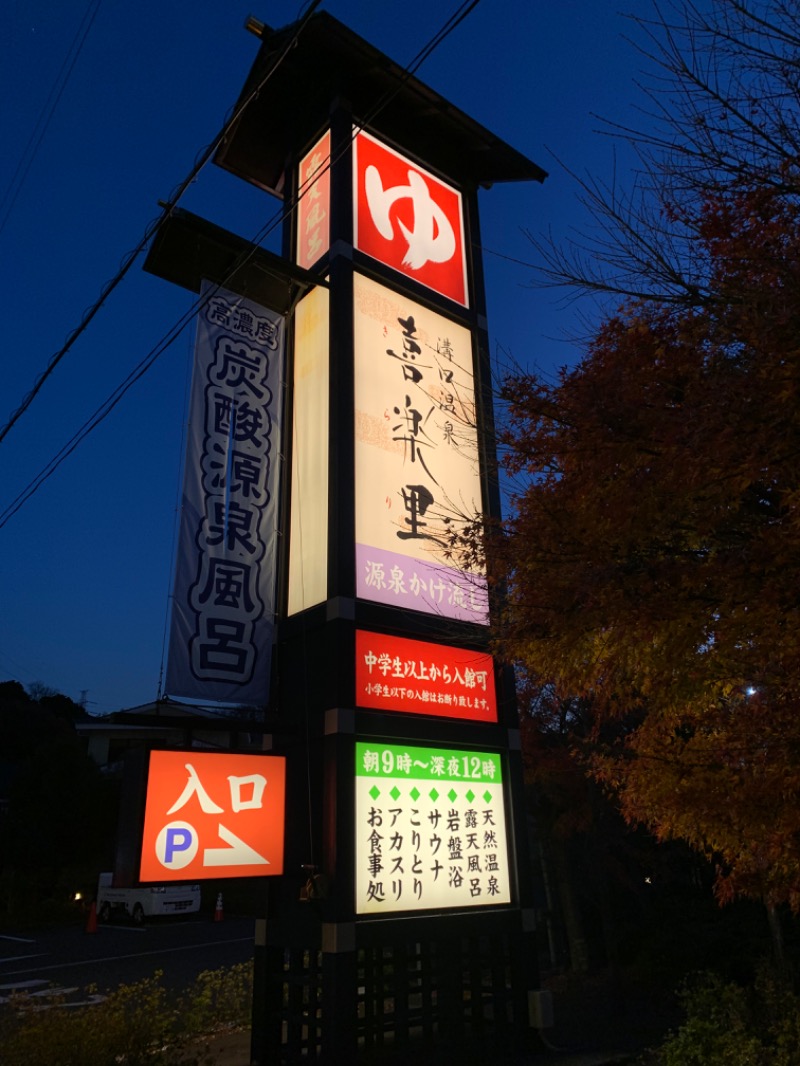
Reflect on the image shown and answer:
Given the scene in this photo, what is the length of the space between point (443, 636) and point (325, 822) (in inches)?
111

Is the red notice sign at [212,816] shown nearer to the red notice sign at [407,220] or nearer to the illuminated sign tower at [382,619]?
the illuminated sign tower at [382,619]

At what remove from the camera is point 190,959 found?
64.7 feet

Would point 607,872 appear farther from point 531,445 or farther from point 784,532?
point 784,532

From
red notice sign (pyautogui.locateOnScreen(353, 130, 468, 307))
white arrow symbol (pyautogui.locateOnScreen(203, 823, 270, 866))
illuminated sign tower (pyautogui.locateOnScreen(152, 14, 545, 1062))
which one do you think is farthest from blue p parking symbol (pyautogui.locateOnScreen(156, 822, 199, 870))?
red notice sign (pyautogui.locateOnScreen(353, 130, 468, 307))

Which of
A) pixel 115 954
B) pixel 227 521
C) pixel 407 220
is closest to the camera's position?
pixel 227 521

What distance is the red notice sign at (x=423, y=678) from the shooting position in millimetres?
9156

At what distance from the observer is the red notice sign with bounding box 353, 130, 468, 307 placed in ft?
38.8

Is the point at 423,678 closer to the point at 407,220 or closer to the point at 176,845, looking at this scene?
the point at 176,845

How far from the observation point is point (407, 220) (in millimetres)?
12500

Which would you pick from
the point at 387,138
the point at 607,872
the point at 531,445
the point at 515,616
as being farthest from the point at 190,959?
the point at 387,138

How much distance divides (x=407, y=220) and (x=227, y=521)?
6.39 meters

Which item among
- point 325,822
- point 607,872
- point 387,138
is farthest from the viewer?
point 607,872

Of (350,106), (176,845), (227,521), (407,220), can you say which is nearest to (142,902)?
(176,845)

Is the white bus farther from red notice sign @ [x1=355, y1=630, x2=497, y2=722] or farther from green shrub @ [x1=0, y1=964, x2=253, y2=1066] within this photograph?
red notice sign @ [x1=355, y1=630, x2=497, y2=722]
